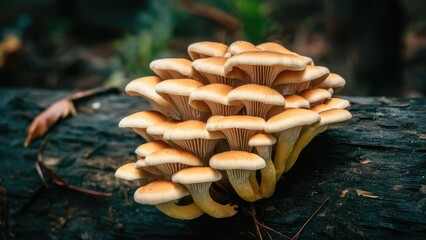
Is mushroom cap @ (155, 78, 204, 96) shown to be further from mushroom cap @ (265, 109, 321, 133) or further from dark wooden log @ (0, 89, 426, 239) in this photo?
dark wooden log @ (0, 89, 426, 239)

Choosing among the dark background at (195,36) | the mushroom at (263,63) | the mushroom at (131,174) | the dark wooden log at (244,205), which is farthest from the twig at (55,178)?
the dark background at (195,36)

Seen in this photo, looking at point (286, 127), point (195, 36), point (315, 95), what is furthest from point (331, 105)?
point (195, 36)

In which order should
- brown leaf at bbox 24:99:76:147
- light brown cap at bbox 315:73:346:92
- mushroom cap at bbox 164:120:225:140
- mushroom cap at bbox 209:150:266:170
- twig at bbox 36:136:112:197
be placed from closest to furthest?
mushroom cap at bbox 209:150:266:170 → mushroom cap at bbox 164:120:225:140 → light brown cap at bbox 315:73:346:92 → twig at bbox 36:136:112:197 → brown leaf at bbox 24:99:76:147

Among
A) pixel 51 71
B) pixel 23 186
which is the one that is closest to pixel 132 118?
pixel 23 186

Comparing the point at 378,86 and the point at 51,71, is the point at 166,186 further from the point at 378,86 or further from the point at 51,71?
the point at 51,71

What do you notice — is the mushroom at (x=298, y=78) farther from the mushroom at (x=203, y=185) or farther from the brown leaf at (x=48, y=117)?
the brown leaf at (x=48, y=117)

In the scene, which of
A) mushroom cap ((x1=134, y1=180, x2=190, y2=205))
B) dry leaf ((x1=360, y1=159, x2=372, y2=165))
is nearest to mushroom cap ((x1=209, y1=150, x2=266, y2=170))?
mushroom cap ((x1=134, y1=180, x2=190, y2=205))
